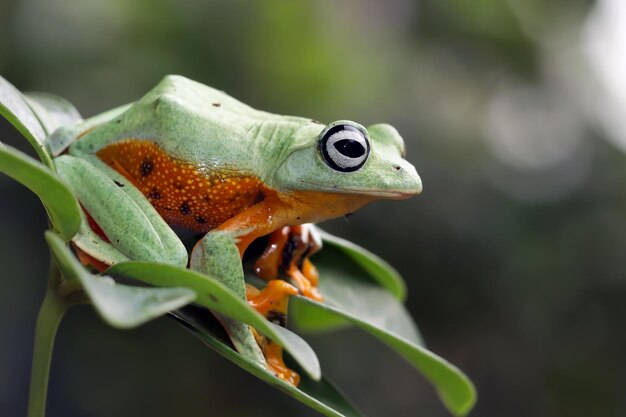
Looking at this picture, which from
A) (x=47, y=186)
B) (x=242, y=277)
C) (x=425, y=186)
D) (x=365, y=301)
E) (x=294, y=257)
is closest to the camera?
(x=47, y=186)

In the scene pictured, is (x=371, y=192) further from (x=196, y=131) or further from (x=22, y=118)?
(x=22, y=118)

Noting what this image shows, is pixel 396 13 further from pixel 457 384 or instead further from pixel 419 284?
pixel 457 384

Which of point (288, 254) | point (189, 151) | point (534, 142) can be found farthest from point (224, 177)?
point (534, 142)

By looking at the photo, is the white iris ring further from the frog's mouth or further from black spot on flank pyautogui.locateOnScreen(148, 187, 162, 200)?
black spot on flank pyautogui.locateOnScreen(148, 187, 162, 200)

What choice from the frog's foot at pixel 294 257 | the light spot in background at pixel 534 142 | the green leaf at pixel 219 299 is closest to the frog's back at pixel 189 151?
the frog's foot at pixel 294 257

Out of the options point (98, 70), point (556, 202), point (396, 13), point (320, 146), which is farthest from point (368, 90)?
point (320, 146)

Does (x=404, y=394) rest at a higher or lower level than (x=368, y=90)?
lower

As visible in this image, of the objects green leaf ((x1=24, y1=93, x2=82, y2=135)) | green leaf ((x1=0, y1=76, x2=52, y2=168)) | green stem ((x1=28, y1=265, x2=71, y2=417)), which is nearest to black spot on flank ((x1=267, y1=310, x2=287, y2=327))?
green stem ((x1=28, y1=265, x2=71, y2=417))
